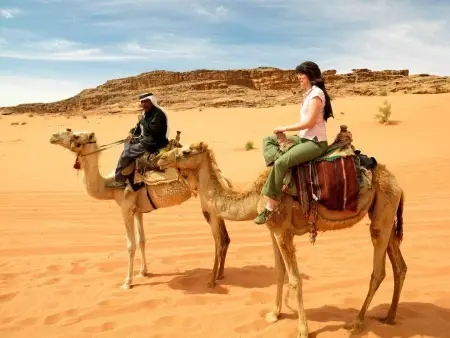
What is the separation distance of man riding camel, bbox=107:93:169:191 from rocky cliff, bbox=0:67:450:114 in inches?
1565

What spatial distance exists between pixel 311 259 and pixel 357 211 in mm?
3441

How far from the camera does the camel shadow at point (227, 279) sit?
277 inches

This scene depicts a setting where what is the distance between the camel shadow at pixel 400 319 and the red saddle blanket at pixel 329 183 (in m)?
1.43

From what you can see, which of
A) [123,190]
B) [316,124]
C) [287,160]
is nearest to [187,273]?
[123,190]

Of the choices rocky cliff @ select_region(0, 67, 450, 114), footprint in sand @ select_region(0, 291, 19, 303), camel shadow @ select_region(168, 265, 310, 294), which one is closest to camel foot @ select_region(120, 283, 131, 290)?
camel shadow @ select_region(168, 265, 310, 294)

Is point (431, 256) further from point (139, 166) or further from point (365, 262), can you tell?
point (139, 166)

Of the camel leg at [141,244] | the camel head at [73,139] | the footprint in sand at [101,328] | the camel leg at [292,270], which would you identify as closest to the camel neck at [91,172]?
the camel head at [73,139]

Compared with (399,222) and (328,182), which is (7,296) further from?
(399,222)

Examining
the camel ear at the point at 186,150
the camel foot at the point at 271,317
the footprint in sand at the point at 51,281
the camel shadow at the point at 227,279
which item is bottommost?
the camel shadow at the point at 227,279

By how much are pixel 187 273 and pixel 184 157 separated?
284 cm

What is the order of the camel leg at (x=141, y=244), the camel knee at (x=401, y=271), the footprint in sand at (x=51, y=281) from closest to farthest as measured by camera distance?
the camel knee at (x=401, y=271) → the footprint in sand at (x=51, y=281) → the camel leg at (x=141, y=244)

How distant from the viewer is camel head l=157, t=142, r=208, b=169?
5.72m

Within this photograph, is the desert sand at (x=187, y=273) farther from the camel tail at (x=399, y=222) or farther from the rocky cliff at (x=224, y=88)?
the rocky cliff at (x=224, y=88)

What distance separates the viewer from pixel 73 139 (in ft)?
23.3
